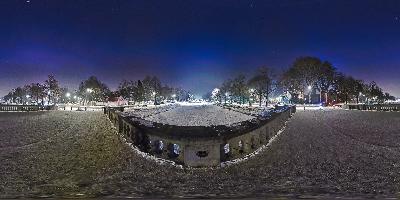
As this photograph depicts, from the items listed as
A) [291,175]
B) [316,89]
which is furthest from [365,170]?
[316,89]

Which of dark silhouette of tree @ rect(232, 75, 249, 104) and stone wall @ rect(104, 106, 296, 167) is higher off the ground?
dark silhouette of tree @ rect(232, 75, 249, 104)

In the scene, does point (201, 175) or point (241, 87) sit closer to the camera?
point (201, 175)

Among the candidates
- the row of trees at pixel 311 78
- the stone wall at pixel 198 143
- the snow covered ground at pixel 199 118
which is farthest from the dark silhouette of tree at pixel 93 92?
A: the stone wall at pixel 198 143

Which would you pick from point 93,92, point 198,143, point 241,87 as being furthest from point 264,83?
point 198,143

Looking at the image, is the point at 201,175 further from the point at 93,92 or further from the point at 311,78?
the point at 93,92

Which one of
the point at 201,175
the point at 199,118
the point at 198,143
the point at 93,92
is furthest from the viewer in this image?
the point at 93,92

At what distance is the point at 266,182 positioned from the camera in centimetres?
960

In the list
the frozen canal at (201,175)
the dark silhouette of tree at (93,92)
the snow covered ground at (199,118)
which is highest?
the dark silhouette of tree at (93,92)

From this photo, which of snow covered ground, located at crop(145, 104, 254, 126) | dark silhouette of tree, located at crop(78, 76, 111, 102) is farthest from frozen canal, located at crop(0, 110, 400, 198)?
dark silhouette of tree, located at crop(78, 76, 111, 102)

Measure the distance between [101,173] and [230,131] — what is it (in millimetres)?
3910

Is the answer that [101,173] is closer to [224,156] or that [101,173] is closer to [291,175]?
[224,156]

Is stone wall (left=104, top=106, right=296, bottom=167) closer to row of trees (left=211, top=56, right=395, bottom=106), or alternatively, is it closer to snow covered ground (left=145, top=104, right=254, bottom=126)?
snow covered ground (left=145, top=104, right=254, bottom=126)

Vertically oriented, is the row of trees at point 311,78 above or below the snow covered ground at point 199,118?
above

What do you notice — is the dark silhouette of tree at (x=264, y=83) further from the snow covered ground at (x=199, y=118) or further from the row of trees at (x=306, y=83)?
the snow covered ground at (x=199, y=118)
